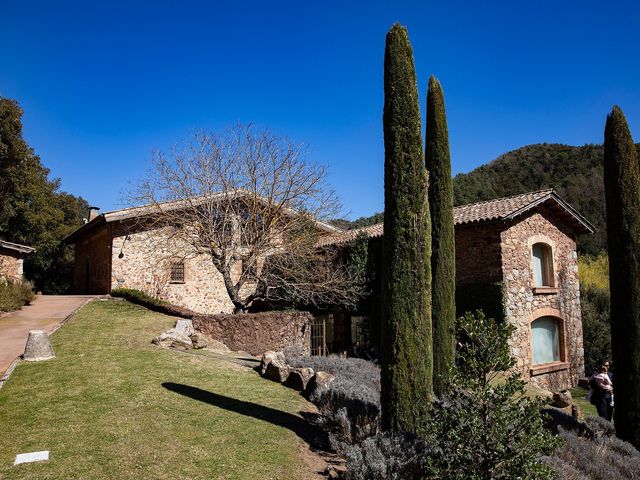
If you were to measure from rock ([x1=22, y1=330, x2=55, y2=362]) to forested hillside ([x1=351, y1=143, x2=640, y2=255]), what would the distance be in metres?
24.9

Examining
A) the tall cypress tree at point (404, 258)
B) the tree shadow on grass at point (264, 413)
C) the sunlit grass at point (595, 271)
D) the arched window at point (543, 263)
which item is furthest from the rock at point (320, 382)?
the sunlit grass at point (595, 271)

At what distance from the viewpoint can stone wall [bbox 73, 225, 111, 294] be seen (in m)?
20.6

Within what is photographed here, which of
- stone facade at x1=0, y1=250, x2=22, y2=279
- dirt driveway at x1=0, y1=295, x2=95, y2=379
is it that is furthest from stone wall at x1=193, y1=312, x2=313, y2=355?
stone facade at x1=0, y1=250, x2=22, y2=279

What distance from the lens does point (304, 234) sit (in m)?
16.7

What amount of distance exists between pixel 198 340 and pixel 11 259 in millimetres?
12551

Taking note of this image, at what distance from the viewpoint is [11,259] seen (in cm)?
1992

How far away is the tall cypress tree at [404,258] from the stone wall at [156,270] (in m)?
13.2

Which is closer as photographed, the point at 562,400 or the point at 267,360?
the point at 267,360

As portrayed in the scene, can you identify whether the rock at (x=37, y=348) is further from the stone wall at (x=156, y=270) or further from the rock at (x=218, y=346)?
the stone wall at (x=156, y=270)

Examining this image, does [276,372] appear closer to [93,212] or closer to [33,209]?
[93,212]

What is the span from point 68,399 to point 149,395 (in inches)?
49.4

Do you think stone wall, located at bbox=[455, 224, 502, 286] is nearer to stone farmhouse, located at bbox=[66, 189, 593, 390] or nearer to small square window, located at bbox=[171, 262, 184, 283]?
stone farmhouse, located at bbox=[66, 189, 593, 390]

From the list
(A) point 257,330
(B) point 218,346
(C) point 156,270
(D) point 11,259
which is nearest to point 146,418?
(B) point 218,346

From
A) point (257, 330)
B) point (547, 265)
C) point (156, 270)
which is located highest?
point (156, 270)
